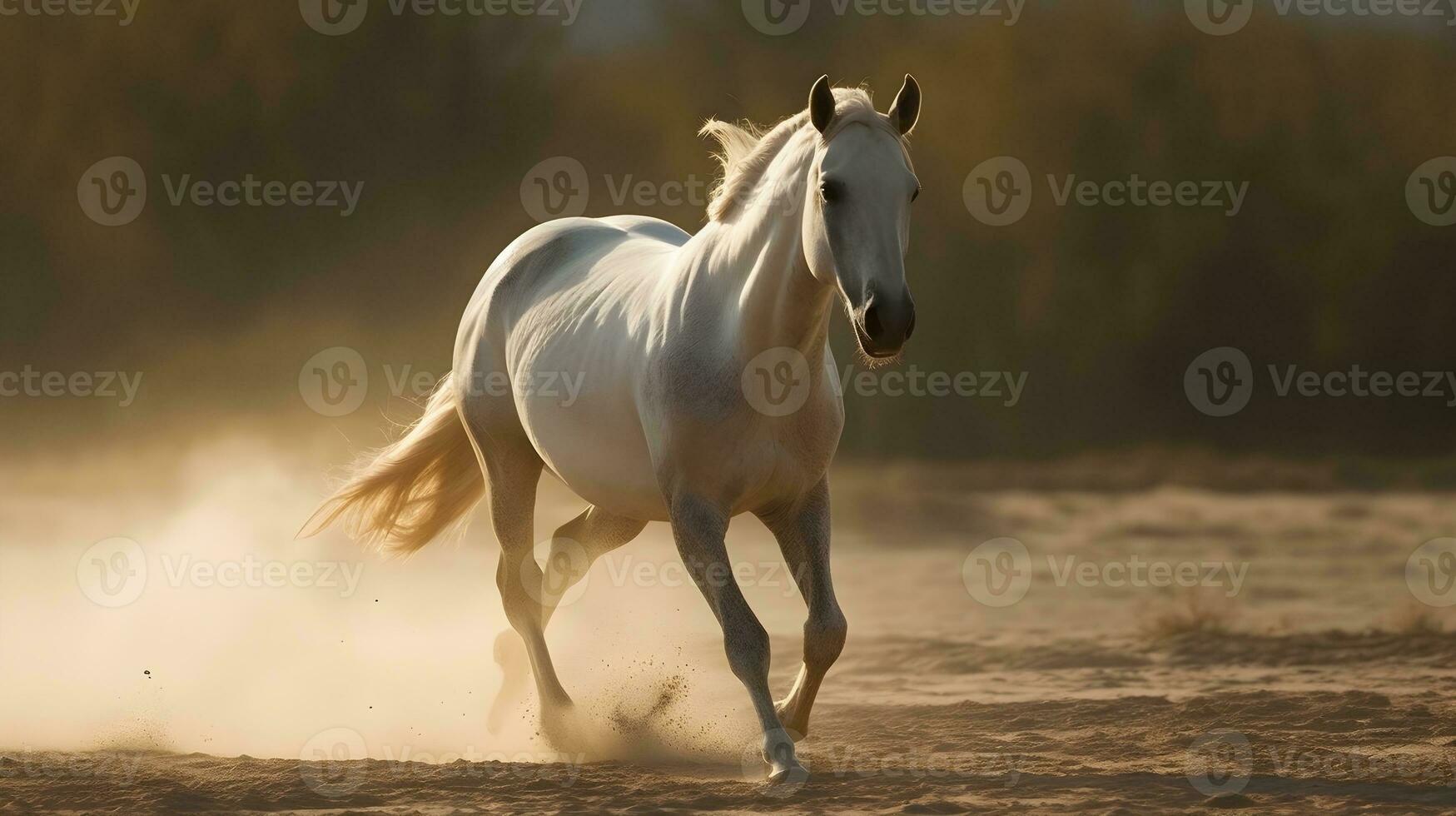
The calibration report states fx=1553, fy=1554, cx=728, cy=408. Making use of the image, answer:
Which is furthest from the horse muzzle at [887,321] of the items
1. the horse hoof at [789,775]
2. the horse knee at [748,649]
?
the horse hoof at [789,775]

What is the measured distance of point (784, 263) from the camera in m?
4.77

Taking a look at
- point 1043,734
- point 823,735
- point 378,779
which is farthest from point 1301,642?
point 378,779

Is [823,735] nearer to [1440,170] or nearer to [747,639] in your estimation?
[747,639]

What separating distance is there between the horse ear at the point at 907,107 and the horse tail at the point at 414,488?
2.85 meters

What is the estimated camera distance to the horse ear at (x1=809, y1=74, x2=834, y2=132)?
176 inches

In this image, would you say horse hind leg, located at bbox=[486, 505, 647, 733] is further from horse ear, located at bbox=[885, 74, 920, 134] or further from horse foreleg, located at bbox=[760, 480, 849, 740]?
horse ear, located at bbox=[885, 74, 920, 134]

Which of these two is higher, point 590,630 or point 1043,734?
point 590,630

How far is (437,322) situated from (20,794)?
10.3 metres

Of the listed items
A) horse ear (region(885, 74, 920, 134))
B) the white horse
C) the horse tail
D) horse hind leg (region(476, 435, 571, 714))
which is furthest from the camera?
the horse tail

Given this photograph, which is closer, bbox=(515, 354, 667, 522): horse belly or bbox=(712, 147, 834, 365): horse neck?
bbox=(712, 147, 834, 365): horse neck

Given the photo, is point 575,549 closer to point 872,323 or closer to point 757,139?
point 757,139

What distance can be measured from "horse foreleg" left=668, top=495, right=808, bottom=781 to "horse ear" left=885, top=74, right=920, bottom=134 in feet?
4.30

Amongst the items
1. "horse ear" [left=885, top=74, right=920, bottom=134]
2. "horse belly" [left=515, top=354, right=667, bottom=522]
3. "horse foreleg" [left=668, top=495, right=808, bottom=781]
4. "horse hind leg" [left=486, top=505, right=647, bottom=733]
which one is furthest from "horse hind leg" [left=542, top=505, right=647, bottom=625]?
"horse ear" [left=885, top=74, right=920, bottom=134]

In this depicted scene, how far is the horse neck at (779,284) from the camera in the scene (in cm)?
474
